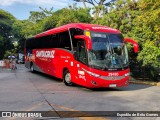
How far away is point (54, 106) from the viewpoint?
10477mm

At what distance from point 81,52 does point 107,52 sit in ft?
4.34

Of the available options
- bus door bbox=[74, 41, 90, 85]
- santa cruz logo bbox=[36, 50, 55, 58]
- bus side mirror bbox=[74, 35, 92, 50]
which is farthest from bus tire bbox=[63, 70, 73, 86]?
santa cruz logo bbox=[36, 50, 55, 58]

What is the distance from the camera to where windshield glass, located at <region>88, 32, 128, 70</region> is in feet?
48.3

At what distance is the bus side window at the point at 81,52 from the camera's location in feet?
49.5

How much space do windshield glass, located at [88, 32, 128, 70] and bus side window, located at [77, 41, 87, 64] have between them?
0.43 m

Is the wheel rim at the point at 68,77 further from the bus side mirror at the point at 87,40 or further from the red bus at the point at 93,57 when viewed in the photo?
the bus side mirror at the point at 87,40

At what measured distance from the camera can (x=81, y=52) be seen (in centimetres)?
1545

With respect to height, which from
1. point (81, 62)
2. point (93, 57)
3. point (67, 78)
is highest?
point (93, 57)

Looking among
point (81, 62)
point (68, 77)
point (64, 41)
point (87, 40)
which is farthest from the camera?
point (64, 41)

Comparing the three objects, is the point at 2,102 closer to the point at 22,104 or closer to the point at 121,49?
the point at 22,104

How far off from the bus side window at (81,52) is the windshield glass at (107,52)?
0.43 m

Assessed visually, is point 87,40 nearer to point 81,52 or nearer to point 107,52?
point 81,52

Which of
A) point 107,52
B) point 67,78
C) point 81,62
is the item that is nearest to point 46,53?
point 67,78

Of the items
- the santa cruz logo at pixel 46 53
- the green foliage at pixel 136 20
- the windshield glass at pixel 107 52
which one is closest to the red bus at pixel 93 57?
the windshield glass at pixel 107 52
